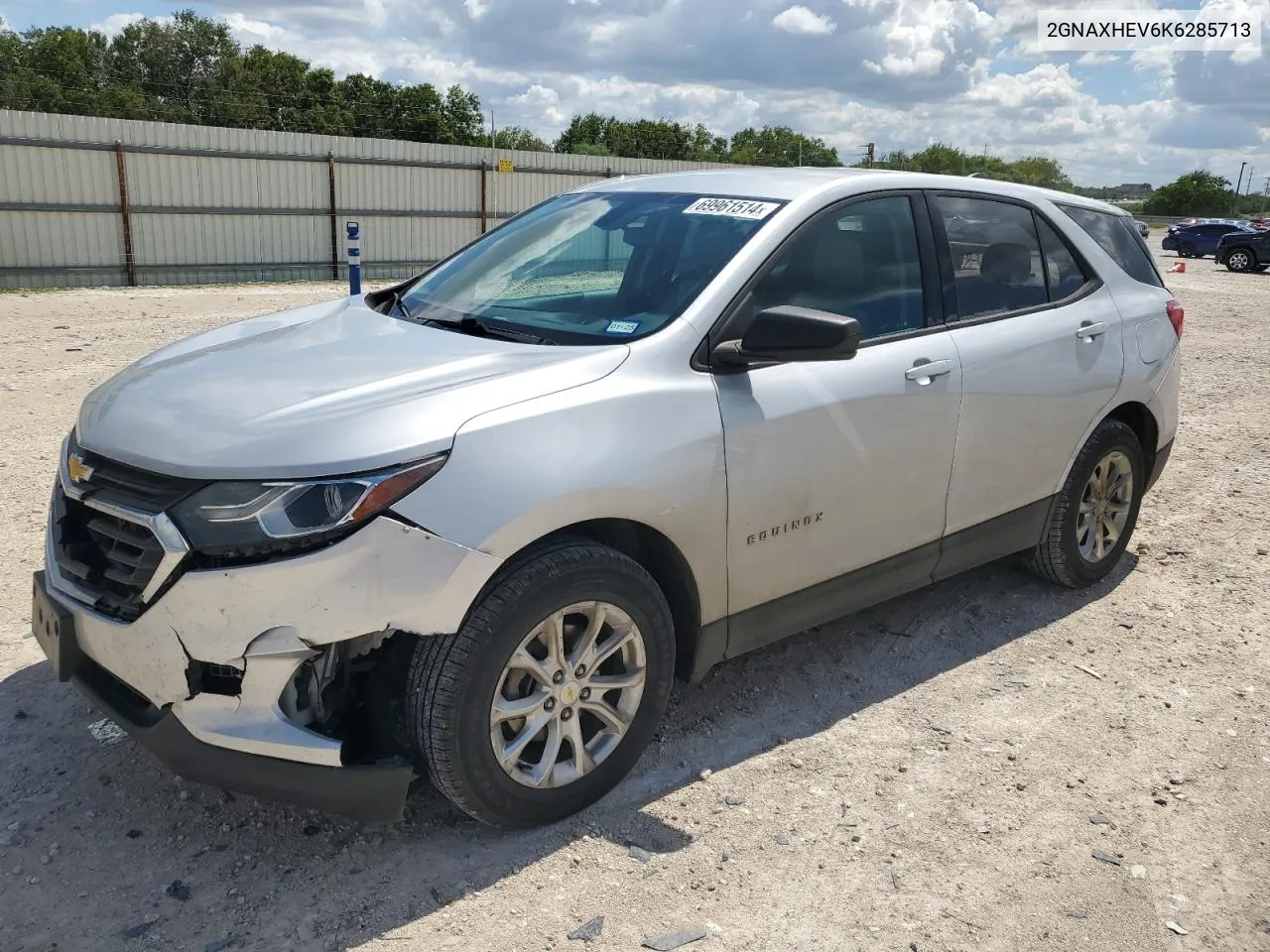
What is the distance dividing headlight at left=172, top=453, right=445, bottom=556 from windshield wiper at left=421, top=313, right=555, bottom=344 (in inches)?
35.8

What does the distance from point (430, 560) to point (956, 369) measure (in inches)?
86.3

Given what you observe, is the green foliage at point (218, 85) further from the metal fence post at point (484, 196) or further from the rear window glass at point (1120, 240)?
the rear window glass at point (1120, 240)

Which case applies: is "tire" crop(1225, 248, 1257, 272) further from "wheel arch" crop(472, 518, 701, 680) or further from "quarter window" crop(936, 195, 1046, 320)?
"wheel arch" crop(472, 518, 701, 680)

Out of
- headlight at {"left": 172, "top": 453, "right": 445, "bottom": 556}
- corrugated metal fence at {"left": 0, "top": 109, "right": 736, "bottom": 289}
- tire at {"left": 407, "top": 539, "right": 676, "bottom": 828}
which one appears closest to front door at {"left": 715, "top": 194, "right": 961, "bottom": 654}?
tire at {"left": 407, "top": 539, "right": 676, "bottom": 828}

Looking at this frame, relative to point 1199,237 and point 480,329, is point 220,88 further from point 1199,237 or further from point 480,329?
point 480,329

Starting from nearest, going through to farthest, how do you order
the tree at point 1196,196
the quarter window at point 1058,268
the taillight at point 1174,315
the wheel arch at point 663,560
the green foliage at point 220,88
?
1. the wheel arch at point 663,560
2. the quarter window at point 1058,268
3. the taillight at point 1174,315
4. the green foliage at point 220,88
5. the tree at point 1196,196

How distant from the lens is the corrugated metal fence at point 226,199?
17172 millimetres

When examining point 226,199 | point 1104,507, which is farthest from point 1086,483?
point 226,199

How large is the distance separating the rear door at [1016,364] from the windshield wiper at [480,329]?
1.61 m

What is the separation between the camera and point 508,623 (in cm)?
273

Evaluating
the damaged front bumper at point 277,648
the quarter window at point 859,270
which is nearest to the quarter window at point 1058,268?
the quarter window at point 859,270

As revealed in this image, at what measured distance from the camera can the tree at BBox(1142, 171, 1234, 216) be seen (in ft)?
230

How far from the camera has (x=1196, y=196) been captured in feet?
233

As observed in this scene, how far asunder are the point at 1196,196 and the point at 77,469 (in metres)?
80.2
